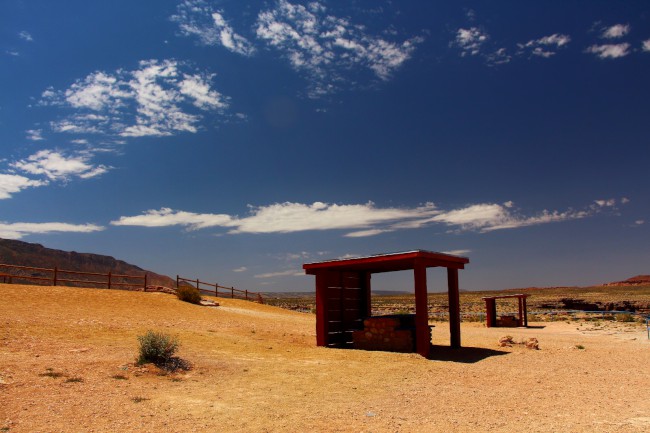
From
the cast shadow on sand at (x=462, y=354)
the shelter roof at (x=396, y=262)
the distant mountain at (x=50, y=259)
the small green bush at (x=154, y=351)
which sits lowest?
the cast shadow on sand at (x=462, y=354)

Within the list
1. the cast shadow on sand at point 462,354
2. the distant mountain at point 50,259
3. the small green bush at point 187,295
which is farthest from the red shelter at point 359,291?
the distant mountain at point 50,259

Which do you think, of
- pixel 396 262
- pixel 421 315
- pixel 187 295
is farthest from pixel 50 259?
pixel 421 315

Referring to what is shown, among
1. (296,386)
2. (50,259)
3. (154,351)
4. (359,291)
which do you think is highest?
(50,259)

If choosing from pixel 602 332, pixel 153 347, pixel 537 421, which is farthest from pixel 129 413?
pixel 602 332

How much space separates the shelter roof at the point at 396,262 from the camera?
625 inches

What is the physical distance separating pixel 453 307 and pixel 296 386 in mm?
9693

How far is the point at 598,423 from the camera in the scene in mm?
7883

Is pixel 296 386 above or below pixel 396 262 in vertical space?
below

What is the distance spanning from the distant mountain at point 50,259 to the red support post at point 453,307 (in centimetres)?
7759

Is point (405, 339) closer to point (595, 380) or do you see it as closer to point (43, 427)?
point (595, 380)

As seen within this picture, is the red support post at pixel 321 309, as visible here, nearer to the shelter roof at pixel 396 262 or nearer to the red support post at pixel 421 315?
the shelter roof at pixel 396 262

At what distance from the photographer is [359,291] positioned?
20.4 metres

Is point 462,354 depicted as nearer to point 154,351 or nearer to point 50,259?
point 154,351

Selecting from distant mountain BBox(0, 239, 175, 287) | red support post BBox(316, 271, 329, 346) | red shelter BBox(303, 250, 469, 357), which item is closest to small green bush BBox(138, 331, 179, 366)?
red support post BBox(316, 271, 329, 346)
